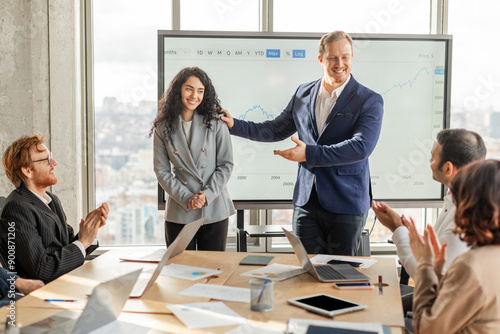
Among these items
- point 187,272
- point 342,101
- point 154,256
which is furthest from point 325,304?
point 342,101

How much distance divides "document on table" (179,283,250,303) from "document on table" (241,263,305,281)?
0.70 ft

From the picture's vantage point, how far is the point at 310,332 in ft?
5.07

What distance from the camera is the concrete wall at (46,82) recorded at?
175 inches

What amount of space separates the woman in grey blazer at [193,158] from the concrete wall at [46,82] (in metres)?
1.68

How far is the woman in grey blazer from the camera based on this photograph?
3264 millimetres

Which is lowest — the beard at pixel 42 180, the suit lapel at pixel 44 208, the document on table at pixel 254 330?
the document on table at pixel 254 330

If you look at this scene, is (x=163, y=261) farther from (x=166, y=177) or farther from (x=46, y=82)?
(x=46, y=82)

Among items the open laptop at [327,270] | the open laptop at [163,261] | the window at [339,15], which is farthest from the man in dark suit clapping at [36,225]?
the window at [339,15]

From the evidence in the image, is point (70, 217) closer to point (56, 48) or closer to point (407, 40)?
point (56, 48)

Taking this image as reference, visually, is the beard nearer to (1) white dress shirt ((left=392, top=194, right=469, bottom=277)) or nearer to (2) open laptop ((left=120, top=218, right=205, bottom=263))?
(2) open laptop ((left=120, top=218, right=205, bottom=263))

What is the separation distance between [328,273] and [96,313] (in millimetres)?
1075

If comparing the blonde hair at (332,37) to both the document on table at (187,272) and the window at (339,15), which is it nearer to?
the document on table at (187,272)

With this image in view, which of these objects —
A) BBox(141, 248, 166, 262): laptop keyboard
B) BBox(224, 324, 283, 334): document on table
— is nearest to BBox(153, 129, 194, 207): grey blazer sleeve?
BBox(141, 248, 166, 262): laptop keyboard

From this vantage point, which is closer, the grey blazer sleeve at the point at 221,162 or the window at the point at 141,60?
the grey blazer sleeve at the point at 221,162
